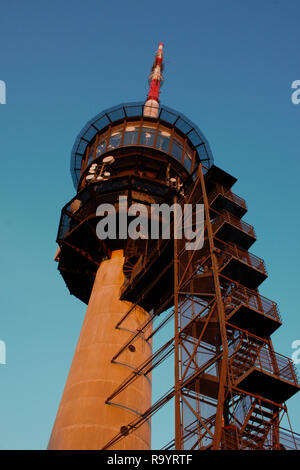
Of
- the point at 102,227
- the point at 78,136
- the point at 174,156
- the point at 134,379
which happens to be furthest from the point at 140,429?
the point at 78,136

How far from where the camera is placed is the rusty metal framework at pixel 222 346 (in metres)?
17.6

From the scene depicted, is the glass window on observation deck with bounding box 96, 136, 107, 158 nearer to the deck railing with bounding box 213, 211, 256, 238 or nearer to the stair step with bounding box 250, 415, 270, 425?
the deck railing with bounding box 213, 211, 256, 238

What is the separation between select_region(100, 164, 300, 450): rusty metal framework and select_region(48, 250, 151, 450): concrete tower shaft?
496mm

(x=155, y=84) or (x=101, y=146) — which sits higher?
(x=155, y=84)

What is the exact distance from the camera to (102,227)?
34219mm

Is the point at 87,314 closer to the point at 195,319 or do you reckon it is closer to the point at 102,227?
the point at 102,227

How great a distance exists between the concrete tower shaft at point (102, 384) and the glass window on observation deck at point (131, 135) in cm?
1355

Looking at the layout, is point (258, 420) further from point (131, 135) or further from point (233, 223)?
point (131, 135)

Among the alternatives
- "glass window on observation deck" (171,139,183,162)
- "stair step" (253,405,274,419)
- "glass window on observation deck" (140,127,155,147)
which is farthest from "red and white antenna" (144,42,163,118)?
"stair step" (253,405,274,419)

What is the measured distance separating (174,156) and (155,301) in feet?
47.8

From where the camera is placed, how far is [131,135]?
4066 cm

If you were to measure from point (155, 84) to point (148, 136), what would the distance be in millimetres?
16458

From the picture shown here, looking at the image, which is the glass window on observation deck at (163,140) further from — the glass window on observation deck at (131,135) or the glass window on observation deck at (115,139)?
the glass window on observation deck at (115,139)

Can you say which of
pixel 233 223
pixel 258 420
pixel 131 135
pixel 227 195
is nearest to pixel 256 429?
pixel 258 420
